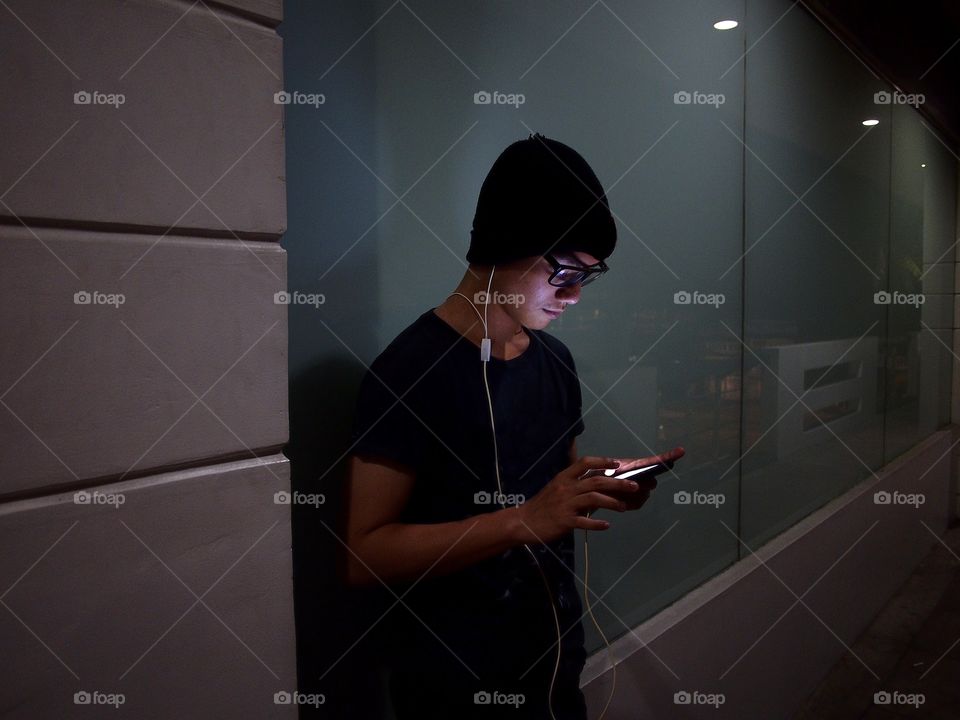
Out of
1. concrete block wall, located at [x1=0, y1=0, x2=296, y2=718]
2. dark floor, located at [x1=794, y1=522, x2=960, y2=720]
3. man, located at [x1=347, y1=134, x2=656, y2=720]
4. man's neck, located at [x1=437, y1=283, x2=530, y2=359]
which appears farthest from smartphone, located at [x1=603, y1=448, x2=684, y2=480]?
dark floor, located at [x1=794, y1=522, x2=960, y2=720]

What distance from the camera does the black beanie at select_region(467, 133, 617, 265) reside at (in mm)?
1115

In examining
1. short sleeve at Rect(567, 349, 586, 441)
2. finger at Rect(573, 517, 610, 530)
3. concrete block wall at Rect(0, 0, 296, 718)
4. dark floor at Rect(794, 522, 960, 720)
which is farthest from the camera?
dark floor at Rect(794, 522, 960, 720)

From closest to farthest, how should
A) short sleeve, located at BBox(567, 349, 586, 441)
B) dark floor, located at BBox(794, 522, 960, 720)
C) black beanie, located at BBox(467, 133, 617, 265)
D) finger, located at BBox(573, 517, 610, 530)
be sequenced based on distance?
finger, located at BBox(573, 517, 610, 530) → black beanie, located at BBox(467, 133, 617, 265) → short sleeve, located at BBox(567, 349, 586, 441) → dark floor, located at BBox(794, 522, 960, 720)

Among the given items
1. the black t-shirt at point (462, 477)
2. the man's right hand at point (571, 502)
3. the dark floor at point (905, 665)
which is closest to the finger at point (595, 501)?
the man's right hand at point (571, 502)

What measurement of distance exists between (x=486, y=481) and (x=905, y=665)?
3030 mm

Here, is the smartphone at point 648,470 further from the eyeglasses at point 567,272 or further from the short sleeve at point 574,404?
the eyeglasses at point 567,272

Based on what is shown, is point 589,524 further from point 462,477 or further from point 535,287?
point 535,287

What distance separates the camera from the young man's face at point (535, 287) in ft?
3.83

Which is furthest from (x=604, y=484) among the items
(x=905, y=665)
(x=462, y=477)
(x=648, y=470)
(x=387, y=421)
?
(x=905, y=665)

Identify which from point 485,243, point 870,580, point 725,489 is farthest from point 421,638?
point 870,580

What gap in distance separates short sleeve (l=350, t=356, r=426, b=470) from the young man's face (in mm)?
281

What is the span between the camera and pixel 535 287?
1.18 m

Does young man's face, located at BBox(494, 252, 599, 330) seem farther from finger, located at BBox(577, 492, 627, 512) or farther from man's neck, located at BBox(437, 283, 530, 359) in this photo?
finger, located at BBox(577, 492, 627, 512)

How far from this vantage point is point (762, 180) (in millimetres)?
2615
